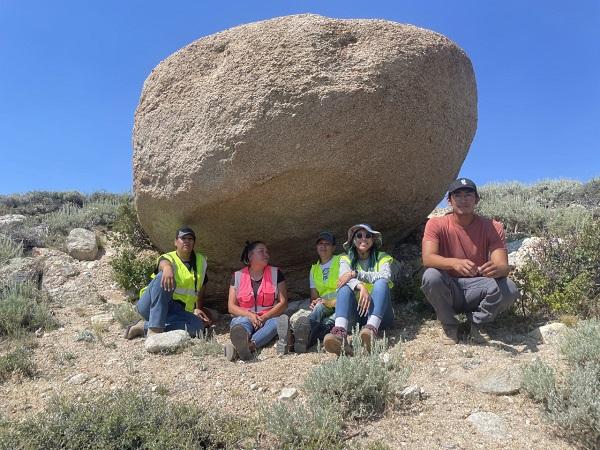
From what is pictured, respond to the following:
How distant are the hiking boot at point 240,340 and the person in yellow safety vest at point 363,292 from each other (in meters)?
0.71

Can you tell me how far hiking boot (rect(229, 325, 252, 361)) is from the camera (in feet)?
14.4

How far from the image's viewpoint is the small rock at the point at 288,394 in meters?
3.58

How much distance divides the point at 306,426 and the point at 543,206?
7.54 meters

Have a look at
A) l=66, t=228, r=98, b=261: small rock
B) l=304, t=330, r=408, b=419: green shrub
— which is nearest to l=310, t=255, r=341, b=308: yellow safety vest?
l=304, t=330, r=408, b=419: green shrub

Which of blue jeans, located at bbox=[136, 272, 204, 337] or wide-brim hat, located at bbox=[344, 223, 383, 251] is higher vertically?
wide-brim hat, located at bbox=[344, 223, 383, 251]

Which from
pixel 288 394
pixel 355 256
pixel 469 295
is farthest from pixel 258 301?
pixel 469 295

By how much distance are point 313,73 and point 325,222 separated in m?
1.70

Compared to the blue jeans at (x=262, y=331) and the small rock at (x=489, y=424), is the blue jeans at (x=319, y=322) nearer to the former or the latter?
the blue jeans at (x=262, y=331)

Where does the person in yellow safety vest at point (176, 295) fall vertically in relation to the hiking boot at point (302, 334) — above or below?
above

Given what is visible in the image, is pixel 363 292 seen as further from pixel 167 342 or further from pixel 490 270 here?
pixel 167 342

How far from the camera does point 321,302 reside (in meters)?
4.98

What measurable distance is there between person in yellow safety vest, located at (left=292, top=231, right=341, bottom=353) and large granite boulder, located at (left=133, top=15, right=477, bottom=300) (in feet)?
2.17

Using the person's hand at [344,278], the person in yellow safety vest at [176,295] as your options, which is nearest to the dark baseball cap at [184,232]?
the person in yellow safety vest at [176,295]

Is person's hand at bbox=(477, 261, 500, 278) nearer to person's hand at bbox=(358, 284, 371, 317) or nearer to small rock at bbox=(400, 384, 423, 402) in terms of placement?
person's hand at bbox=(358, 284, 371, 317)
